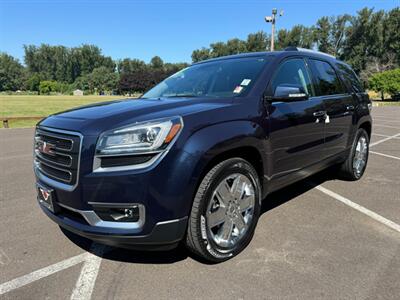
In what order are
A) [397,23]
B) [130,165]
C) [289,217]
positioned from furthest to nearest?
[397,23] → [289,217] → [130,165]

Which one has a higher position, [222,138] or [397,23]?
[397,23]

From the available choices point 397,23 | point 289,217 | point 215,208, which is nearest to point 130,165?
point 215,208

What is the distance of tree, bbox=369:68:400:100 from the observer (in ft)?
190

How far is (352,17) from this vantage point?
81.2 metres

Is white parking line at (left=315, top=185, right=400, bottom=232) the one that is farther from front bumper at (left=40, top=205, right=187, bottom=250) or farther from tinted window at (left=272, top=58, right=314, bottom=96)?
front bumper at (left=40, top=205, right=187, bottom=250)

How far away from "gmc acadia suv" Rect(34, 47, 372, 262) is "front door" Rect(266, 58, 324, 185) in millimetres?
13

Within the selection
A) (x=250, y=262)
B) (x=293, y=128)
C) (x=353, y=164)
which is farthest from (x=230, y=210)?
(x=353, y=164)

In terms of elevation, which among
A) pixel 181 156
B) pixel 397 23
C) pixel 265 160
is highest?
pixel 397 23

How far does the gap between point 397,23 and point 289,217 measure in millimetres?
90942

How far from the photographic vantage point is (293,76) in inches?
153

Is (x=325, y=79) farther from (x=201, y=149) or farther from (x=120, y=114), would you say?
(x=120, y=114)

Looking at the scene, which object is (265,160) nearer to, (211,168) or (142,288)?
(211,168)

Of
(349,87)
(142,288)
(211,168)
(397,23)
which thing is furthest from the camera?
(397,23)

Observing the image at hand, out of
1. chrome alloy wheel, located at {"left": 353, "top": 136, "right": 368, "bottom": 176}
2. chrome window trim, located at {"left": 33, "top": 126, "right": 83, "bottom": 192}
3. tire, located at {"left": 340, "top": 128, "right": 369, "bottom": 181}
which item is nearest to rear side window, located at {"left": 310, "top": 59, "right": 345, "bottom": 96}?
tire, located at {"left": 340, "top": 128, "right": 369, "bottom": 181}
